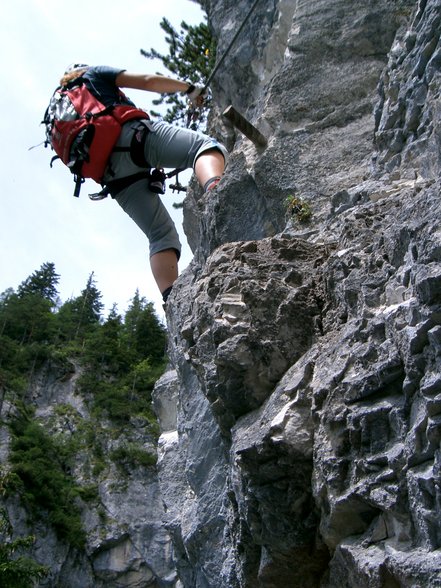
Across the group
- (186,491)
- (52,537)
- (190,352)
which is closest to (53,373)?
(52,537)

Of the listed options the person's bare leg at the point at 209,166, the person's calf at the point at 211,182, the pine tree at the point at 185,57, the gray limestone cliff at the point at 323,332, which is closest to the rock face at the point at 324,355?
the gray limestone cliff at the point at 323,332

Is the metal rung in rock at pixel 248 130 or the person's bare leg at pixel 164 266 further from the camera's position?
the metal rung in rock at pixel 248 130

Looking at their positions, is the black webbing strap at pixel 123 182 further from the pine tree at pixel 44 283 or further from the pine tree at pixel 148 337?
the pine tree at pixel 44 283

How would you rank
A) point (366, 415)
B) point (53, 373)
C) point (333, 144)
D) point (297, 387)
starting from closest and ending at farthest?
point (366, 415)
point (297, 387)
point (333, 144)
point (53, 373)

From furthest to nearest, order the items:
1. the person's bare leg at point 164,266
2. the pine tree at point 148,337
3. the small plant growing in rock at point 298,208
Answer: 1. the pine tree at point 148,337
2. the small plant growing in rock at point 298,208
3. the person's bare leg at point 164,266

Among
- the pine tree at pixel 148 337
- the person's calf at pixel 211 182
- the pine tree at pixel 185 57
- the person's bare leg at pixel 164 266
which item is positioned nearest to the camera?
the person's calf at pixel 211 182

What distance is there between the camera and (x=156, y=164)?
645 cm

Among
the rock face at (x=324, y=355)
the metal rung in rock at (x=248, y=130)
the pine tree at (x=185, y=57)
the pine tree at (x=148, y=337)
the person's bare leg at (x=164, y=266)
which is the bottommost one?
the rock face at (x=324, y=355)

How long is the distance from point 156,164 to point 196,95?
70cm

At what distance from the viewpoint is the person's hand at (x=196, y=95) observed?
6238 millimetres

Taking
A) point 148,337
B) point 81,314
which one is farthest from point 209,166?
point 81,314

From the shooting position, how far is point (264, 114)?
29.1 feet

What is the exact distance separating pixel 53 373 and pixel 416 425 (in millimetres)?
40584

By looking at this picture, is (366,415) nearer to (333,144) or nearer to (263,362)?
(263,362)
